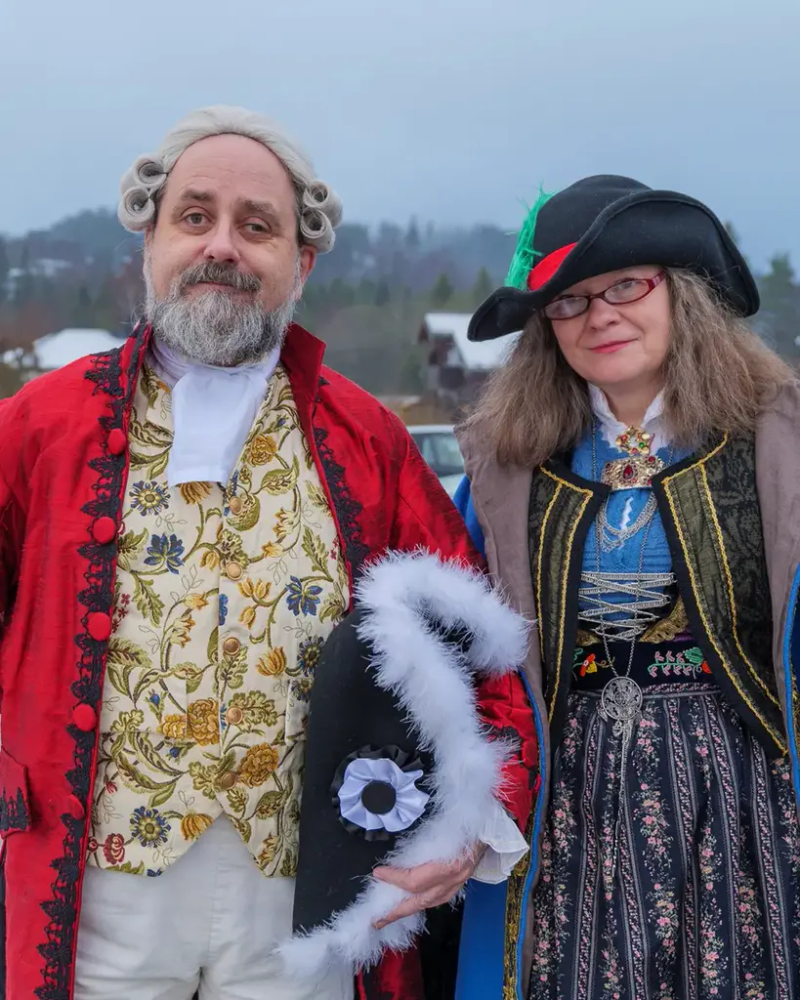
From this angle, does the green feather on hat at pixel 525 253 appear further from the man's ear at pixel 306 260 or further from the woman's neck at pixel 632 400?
the man's ear at pixel 306 260

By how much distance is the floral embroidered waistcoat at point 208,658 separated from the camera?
1.41 metres

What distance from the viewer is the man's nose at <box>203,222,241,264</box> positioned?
60.9 inches

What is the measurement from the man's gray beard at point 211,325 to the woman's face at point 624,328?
0.56 metres

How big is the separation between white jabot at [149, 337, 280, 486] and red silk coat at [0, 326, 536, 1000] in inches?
2.9

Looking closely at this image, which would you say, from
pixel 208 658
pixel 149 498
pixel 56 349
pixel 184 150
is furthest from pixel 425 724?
pixel 56 349

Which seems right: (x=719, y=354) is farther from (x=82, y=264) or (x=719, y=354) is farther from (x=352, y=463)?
(x=82, y=264)

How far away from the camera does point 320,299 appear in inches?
368

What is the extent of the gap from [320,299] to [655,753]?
826 cm

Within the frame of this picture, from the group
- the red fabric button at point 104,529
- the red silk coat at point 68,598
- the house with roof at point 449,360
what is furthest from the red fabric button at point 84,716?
the house with roof at point 449,360

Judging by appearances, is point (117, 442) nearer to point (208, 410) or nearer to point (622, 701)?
point (208, 410)

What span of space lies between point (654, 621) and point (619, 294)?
58cm

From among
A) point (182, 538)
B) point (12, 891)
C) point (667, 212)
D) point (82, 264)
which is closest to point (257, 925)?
point (12, 891)

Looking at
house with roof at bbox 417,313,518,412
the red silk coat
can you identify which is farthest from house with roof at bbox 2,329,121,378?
the red silk coat

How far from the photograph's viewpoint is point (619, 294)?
162 centimetres
